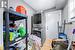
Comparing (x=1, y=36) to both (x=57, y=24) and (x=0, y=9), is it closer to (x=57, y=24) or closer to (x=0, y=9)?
(x=0, y=9)

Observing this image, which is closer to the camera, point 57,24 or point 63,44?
point 63,44

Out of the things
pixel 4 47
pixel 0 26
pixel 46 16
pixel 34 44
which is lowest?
pixel 34 44

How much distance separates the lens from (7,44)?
126 centimetres

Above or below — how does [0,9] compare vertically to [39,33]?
above

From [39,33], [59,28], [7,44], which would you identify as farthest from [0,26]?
[59,28]

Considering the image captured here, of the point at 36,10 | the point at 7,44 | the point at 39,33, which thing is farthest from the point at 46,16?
the point at 7,44

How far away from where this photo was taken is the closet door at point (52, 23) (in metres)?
7.05

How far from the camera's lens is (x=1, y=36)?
1190 millimetres

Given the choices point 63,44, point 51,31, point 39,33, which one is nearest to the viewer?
point 63,44

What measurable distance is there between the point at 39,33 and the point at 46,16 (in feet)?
5.06

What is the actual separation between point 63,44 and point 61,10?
12.7 ft

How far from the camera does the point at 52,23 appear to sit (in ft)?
23.4

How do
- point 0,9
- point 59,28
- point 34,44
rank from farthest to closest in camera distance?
point 59,28, point 34,44, point 0,9

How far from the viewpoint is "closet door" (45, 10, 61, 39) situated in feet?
23.1
